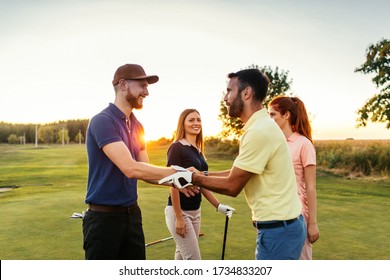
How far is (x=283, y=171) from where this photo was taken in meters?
2.56

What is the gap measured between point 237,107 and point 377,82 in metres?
20.4

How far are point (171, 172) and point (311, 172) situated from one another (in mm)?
1064

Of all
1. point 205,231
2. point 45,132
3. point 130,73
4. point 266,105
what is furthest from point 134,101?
point 45,132

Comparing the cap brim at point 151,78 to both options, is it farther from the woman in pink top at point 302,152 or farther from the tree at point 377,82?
the tree at point 377,82

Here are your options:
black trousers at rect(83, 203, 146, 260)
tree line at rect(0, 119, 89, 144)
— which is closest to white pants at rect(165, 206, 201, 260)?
black trousers at rect(83, 203, 146, 260)

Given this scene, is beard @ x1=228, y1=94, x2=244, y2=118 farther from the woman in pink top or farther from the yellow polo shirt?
the woman in pink top

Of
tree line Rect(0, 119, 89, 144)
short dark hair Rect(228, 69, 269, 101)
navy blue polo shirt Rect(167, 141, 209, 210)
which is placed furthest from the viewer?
tree line Rect(0, 119, 89, 144)

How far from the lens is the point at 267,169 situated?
254cm

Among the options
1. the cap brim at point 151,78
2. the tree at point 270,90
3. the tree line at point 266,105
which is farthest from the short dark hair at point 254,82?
the tree at point 270,90

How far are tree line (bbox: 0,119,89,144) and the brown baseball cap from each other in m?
46.2

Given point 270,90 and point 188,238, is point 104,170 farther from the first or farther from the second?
point 270,90

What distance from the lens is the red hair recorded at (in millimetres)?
3549

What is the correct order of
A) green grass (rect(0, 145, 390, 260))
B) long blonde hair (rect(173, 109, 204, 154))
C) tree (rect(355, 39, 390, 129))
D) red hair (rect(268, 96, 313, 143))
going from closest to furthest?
1. red hair (rect(268, 96, 313, 143))
2. long blonde hair (rect(173, 109, 204, 154))
3. green grass (rect(0, 145, 390, 260))
4. tree (rect(355, 39, 390, 129))
